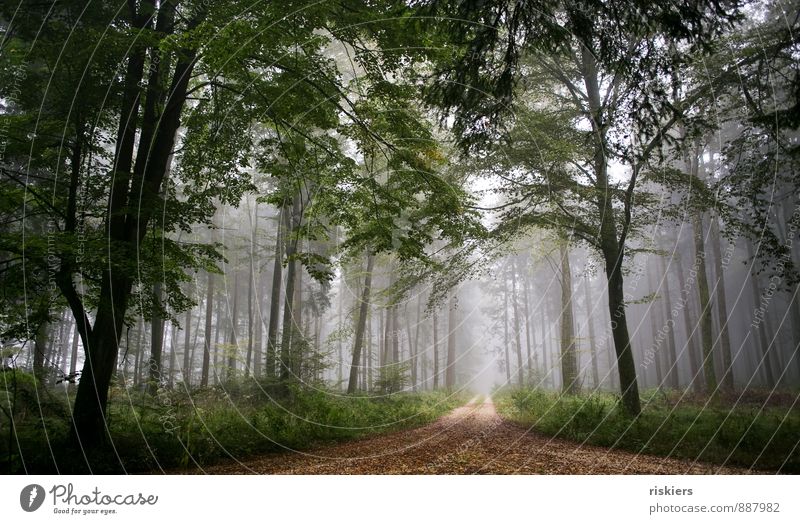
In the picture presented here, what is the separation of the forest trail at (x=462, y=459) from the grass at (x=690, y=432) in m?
0.40

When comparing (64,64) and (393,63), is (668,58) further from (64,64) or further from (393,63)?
(64,64)

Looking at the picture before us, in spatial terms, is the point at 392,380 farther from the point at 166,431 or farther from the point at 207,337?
the point at 207,337

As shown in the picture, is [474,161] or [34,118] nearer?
[34,118]

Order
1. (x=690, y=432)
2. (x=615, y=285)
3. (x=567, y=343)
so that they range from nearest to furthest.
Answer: (x=690, y=432), (x=615, y=285), (x=567, y=343)

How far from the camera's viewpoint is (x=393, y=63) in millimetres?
5660

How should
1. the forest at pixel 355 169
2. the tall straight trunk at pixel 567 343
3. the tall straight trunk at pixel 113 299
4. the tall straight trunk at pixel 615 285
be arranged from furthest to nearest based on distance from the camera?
1. the tall straight trunk at pixel 567 343
2. the tall straight trunk at pixel 615 285
3. the tall straight trunk at pixel 113 299
4. the forest at pixel 355 169

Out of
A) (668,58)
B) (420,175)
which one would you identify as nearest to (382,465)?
(420,175)

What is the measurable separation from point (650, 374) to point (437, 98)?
4194 cm

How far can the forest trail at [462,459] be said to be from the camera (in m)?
4.79
